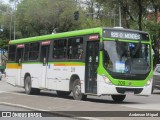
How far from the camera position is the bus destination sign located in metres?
18.8

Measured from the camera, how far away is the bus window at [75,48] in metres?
20.1

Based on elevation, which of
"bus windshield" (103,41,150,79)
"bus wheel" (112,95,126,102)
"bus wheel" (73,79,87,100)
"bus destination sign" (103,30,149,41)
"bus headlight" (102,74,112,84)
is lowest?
"bus wheel" (112,95,126,102)

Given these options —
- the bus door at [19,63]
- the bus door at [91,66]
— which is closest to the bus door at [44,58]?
the bus door at [19,63]

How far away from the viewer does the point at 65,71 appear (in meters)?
21.3

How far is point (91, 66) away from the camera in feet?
63.3

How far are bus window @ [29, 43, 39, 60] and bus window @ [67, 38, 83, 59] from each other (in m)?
3.86

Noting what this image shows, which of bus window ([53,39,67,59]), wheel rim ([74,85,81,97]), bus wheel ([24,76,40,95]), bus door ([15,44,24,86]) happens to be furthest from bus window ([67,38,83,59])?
bus door ([15,44,24,86])

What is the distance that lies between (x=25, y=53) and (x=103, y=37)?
27.2ft

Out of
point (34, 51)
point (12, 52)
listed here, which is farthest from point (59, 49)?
point (12, 52)

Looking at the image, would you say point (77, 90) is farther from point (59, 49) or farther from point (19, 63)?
point (19, 63)

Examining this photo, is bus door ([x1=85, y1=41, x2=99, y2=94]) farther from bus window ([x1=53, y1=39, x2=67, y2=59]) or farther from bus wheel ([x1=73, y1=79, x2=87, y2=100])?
bus window ([x1=53, y1=39, x2=67, y2=59])

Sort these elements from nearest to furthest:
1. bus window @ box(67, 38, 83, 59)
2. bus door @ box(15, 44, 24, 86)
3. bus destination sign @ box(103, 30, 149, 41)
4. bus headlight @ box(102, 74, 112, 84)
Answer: bus headlight @ box(102, 74, 112, 84), bus destination sign @ box(103, 30, 149, 41), bus window @ box(67, 38, 83, 59), bus door @ box(15, 44, 24, 86)

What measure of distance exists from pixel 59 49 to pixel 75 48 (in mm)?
1725

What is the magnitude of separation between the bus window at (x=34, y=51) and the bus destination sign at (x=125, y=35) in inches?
258
